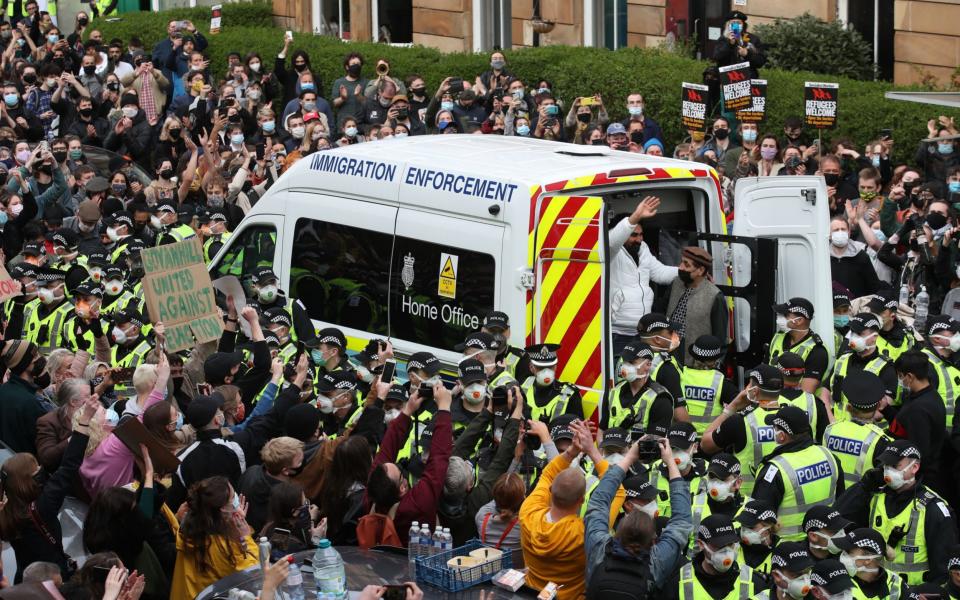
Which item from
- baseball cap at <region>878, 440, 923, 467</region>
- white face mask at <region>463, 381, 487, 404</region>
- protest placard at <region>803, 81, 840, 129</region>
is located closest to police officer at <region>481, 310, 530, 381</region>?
white face mask at <region>463, 381, 487, 404</region>

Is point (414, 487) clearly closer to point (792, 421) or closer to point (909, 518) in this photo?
point (792, 421)

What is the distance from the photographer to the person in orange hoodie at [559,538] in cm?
728

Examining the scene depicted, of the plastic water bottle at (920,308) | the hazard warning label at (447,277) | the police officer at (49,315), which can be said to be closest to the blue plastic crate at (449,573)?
the hazard warning label at (447,277)

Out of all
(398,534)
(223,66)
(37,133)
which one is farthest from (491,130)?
(398,534)

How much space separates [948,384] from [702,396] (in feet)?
5.03

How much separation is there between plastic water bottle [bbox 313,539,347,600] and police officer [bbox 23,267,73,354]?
5.99 meters

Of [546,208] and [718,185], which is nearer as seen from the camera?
[546,208]

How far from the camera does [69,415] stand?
30.1ft

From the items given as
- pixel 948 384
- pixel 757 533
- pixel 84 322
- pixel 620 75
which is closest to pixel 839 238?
pixel 948 384

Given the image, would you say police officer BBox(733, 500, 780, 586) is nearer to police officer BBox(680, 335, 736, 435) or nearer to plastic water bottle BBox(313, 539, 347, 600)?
police officer BBox(680, 335, 736, 435)

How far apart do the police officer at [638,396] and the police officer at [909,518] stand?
4.91 feet

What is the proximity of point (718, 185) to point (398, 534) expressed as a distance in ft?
13.0

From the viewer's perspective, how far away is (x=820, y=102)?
47.8 ft

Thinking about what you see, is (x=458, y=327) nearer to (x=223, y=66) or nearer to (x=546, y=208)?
(x=546, y=208)
